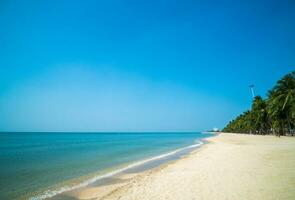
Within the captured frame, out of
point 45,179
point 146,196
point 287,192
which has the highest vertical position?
point 287,192

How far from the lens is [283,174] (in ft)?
27.9

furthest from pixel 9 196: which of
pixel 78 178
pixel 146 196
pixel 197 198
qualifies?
pixel 197 198

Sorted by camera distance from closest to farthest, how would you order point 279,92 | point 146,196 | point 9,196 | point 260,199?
point 260,199 → point 146,196 → point 9,196 → point 279,92

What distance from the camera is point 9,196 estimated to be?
9.07m

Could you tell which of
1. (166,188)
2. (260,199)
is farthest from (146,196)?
(260,199)

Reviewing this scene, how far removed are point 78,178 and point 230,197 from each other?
31.4 ft

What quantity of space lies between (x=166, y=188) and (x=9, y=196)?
7648 millimetres

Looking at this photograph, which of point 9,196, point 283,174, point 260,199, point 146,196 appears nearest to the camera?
point 260,199

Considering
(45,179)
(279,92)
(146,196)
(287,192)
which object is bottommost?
(45,179)

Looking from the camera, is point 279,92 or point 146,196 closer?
point 146,196

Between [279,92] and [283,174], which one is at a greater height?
[279,92]

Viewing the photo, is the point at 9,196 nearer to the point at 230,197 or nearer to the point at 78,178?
the point at 78,178

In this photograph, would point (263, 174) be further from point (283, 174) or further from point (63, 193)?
point (63, 193)

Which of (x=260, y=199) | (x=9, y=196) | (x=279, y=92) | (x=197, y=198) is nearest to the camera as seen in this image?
(x=260, y=199)
